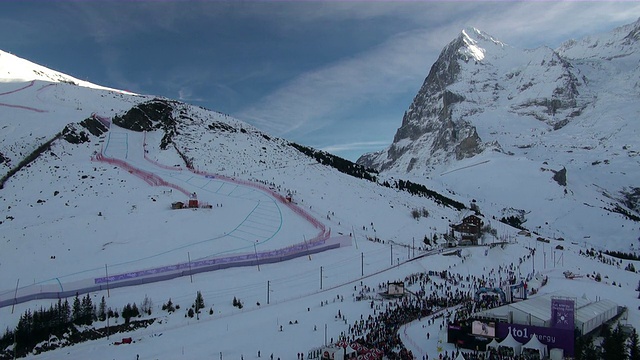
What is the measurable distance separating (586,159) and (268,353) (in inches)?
5758

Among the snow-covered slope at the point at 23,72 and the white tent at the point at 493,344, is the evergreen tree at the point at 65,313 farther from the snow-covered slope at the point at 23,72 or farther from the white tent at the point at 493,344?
the snow-covered slope at the point at 23,72

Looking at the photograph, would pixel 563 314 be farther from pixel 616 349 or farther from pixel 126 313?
pixel 126 313

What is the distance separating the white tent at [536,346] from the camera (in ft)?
79.4

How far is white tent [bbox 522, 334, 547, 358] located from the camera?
24.2m

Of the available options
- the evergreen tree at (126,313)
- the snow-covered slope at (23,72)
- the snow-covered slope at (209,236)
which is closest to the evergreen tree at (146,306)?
the snow-covered slope at (209,236)

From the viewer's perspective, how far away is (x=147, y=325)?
28109mm

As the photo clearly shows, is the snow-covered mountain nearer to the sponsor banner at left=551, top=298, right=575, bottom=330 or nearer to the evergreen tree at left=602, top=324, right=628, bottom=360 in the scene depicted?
the sponsor banner at left=551, top=298, right=575, bottom=330

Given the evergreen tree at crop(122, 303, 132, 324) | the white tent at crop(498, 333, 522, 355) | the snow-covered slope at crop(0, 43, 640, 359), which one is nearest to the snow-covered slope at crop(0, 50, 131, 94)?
the snow-covered slope at crop(0, 43, 640, 359)

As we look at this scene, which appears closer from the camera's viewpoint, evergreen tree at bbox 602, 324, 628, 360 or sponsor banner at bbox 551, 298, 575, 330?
evergreen tree at bbox 602, 324, 628, 360

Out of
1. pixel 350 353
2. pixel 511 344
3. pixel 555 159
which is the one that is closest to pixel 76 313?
pixel 350 353

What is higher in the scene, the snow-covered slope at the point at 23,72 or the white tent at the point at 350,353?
the snow-covered slope at the point at 23,72

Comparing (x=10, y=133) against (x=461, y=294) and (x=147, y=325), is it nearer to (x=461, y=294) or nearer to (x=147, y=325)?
(x=147, y=325)

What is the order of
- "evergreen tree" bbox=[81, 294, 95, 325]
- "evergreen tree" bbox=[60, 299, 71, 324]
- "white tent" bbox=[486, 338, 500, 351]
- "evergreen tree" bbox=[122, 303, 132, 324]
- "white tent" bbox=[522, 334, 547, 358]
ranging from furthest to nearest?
"evergreen tree" bbox=[122, 303, 132, 324]
"evergreen tree" bbox=[81, 294, 95, 325]
"evergreen tree" bbox=[60, 299, 71, 324]
"white tent" bbox=[486, 338, 500, 351]
"white tent" bbox=[522, 334, 547, 358]

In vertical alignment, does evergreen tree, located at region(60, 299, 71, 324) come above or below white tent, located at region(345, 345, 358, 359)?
above
